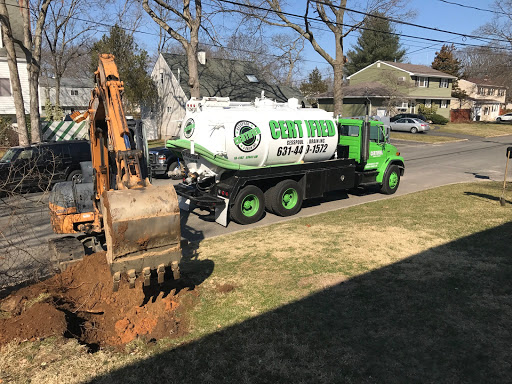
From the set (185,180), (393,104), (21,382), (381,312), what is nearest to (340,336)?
(381,312)

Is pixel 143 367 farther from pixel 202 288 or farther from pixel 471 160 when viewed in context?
pixel 471 160

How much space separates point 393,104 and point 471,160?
23659mm

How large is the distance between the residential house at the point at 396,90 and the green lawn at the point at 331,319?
37.0 meters

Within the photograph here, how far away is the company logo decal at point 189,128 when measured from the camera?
35.7 ft

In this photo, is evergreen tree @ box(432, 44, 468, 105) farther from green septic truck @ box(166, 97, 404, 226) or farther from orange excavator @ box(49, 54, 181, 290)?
orange excavator @ box(49, 54, 181, 290)

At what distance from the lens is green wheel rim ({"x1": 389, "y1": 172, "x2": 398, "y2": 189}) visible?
14579 mm

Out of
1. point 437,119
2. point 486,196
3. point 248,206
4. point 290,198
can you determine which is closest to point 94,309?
point 248,206

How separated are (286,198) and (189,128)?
3.48 meters

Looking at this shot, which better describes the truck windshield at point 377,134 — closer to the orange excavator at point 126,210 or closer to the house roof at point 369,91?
the orange excavator at point 126,210

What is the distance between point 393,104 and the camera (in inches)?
1796

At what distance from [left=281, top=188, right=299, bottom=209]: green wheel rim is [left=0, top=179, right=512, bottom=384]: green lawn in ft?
7.92

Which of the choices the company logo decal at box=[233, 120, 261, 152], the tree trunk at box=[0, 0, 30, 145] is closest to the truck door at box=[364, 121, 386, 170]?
the company logo decal at box=[233, 120, 261, 152]

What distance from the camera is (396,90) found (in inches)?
1871

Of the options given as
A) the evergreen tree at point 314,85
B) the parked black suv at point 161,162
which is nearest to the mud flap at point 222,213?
the parked black suv at point 161,162
